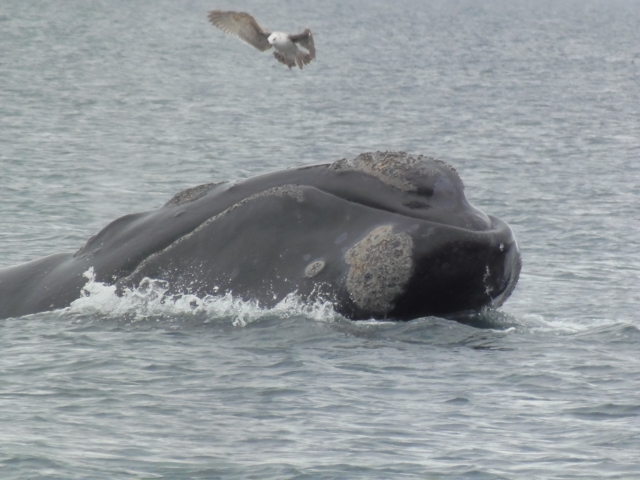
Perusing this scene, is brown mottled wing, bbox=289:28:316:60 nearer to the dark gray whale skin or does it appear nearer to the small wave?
the dark gray whale skin

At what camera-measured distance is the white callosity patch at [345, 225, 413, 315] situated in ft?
34.3

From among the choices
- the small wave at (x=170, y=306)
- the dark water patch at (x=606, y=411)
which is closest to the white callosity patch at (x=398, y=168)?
the small wave at (x=170, y=306)

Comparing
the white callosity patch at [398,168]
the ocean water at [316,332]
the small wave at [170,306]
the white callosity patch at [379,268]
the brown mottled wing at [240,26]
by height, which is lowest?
the ocean water at [316,332]

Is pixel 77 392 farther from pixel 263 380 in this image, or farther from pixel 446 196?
pixel 446 196

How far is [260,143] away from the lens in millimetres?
33500

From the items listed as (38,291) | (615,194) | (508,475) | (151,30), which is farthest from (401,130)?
(151,30)

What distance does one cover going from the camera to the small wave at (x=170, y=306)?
10844 mm

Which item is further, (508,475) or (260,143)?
(260,143)

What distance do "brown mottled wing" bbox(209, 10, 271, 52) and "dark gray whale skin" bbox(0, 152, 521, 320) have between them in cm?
449

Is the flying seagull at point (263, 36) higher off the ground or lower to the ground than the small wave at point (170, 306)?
higher

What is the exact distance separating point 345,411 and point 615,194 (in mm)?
16319

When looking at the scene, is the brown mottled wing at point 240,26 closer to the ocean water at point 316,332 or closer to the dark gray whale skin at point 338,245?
the ocean water at point 316,332

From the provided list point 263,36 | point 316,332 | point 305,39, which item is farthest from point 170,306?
point 305,39

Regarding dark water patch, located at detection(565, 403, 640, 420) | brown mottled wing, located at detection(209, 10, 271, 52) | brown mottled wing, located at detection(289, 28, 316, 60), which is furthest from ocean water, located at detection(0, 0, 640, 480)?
brown mottled wing, located at detection(209, 10, 271, 52)
